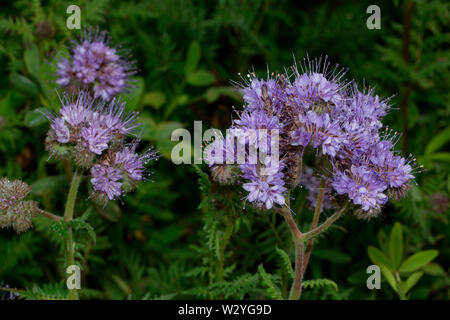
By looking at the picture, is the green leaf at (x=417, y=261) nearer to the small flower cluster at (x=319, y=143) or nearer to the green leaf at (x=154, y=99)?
the small flower cluster at (x=319, y=143)

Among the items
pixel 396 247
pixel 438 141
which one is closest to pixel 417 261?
pixel 396 247

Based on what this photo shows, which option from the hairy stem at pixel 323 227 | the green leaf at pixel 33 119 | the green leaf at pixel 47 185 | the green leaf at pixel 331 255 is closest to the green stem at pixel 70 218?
the green leaf at pixel 47 185

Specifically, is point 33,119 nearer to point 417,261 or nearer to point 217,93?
point 217,93

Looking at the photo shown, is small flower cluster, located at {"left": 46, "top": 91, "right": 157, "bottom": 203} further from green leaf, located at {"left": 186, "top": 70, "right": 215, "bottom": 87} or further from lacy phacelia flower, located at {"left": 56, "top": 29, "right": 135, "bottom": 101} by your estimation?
green leaf, located at {"left": 186, "top": 70, "right": 215, "bottom": 87}

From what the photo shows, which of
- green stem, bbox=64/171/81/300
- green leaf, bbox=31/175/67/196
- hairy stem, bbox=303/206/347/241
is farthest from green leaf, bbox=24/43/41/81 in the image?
hairy stem, bbox=303/206/347/241

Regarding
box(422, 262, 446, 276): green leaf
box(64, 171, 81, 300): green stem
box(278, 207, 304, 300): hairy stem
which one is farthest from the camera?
box(422, 262, 446, 276): green leaf

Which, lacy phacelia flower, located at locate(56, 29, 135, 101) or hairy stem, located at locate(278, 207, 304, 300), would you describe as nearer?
hairy stem, located at locate(278, 207, 304, 300)
